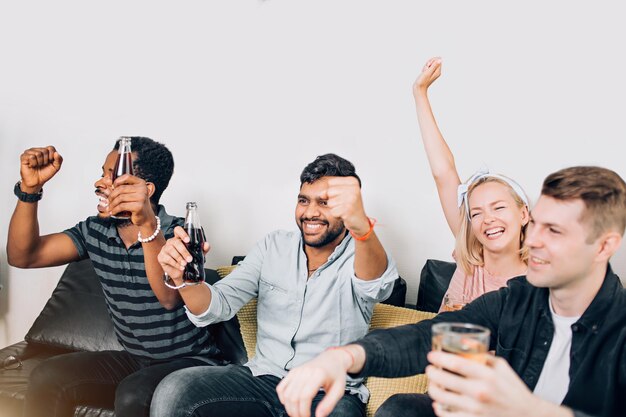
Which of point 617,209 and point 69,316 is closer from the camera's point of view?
point 617,209

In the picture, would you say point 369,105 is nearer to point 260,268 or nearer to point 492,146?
point 492,146

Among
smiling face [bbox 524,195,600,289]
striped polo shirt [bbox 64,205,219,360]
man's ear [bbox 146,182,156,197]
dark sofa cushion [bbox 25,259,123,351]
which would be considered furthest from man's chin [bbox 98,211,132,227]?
smiling face [bbox 524,195,600,289]

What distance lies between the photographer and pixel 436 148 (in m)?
2.23

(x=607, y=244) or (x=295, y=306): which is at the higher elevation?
(x=607, y=244)

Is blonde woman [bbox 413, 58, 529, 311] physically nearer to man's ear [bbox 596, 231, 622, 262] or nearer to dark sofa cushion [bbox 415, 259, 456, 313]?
dark sofa cushion [bbox 415, 259, 456, 313]

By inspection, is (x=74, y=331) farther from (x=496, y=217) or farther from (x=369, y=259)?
(x=496, y=217)

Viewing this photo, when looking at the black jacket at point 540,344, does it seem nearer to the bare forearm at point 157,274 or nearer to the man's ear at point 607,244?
the man's ear at point 607,244

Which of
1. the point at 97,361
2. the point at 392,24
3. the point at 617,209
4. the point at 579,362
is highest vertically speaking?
the point at 392,24

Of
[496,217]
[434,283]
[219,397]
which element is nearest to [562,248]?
[496,217]

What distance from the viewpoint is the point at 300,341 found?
2.15 meters

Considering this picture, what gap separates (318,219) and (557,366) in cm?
94

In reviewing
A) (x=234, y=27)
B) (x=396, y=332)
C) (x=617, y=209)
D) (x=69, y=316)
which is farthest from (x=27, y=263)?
(x=617, y=209)

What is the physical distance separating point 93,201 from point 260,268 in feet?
4.54

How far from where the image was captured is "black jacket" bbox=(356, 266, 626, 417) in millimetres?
1343
